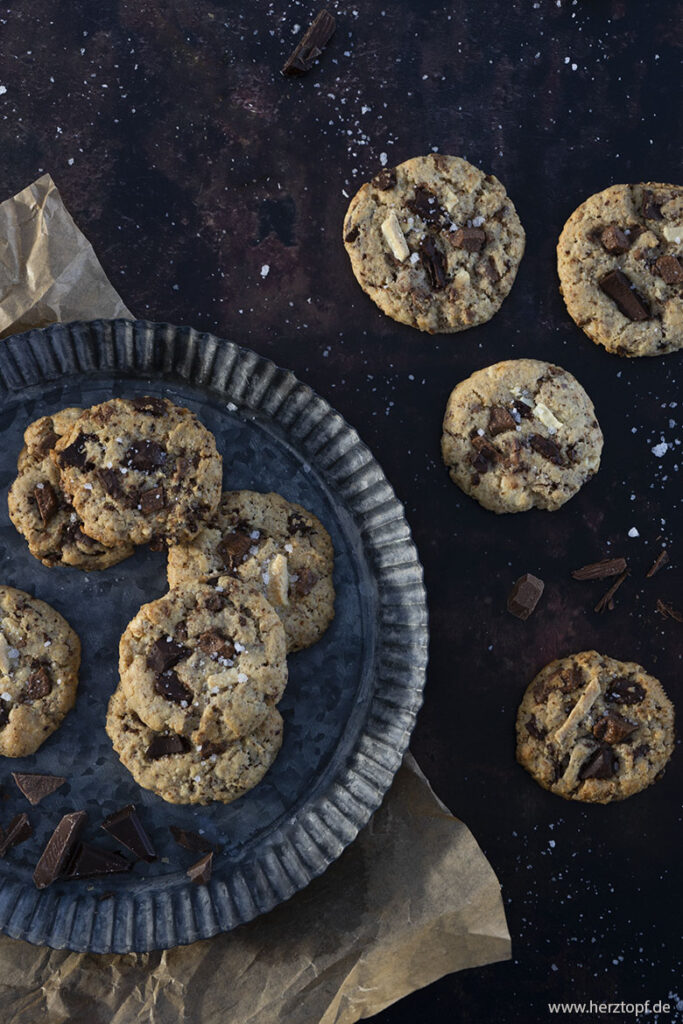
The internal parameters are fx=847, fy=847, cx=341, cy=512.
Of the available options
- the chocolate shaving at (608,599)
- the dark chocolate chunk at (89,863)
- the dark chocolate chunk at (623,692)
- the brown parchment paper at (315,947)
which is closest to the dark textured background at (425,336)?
the chocolate shaving at (608,599)

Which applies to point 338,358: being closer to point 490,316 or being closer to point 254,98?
point 490,316

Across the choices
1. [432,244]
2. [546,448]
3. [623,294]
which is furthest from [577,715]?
[432,244]

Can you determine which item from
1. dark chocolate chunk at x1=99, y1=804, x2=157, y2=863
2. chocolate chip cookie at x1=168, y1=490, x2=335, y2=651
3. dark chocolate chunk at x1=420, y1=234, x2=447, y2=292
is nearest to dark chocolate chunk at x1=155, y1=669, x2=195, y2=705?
chocolate chip cookie at x1=168, y1=490, x2=335, y2=651

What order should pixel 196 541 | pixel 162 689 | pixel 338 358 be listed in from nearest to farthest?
1. pixel 162 689
2. pixel 196 541
3. pixel 338 358

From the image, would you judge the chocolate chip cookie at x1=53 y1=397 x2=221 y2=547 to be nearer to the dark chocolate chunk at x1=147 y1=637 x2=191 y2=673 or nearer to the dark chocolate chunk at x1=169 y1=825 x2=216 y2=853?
the dark chocolate chunk at x1=147 y1=637 x2=191 y2=673

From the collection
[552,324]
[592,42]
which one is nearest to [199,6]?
[592,42]

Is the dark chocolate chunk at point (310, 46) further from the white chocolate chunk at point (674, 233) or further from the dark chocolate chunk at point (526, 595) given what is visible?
the dark chocolate chunk at point (526, 595)
